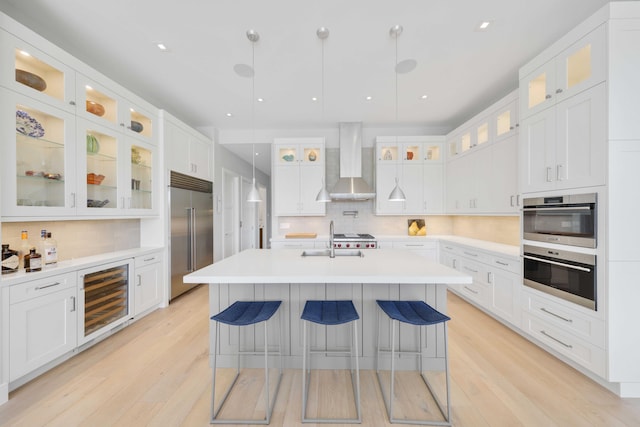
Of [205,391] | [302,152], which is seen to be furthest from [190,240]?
[205,391]

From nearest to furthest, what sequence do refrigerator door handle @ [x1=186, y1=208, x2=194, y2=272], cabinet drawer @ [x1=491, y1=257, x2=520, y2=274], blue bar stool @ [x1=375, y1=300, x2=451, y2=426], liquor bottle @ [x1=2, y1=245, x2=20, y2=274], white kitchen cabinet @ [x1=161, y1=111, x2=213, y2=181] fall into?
blue bar stool @ [x1=375, y1=300, x2=451, y2=426], liquor bottle @ [x1=2, y1=245, x2=20, y2=274], cabinet drawer @ [x1=491, y1=257, x2=520, y2=274], white kitchen cabinet @ [x1=161, y1=111, x2=213, y2=181], refrigerator door handle @ [x1=186, y1=208, x2=194, y2=272]

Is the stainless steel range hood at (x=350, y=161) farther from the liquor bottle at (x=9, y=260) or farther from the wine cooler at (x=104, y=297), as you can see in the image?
the liquor bottle at (x=9, y=260)

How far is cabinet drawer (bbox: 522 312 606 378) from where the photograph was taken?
6.02 feet

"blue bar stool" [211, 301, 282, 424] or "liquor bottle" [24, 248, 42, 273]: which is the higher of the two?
"liquor bottle" [24, 248, 42, 273]

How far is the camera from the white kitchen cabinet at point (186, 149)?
3.53m

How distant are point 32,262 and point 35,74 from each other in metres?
1.51

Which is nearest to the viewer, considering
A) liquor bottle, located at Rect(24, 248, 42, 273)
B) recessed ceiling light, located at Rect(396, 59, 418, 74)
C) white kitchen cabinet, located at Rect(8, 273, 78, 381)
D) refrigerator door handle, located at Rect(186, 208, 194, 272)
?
white kitchen cabinet, located at Rect(8, 273, 78, 381)

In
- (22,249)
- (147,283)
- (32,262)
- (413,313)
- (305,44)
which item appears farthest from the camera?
(147,283)

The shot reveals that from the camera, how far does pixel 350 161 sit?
4.63 metres

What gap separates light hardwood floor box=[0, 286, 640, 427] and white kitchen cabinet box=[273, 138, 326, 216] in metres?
2.63

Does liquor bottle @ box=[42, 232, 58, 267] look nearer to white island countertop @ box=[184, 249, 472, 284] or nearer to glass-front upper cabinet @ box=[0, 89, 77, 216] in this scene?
glass-front upper cabinet @ box=[0, 89, 77, 216]

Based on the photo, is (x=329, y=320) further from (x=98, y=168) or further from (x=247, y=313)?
(x=98, y=168)

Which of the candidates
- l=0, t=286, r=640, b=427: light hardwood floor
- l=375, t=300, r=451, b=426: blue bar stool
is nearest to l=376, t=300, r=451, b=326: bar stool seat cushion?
l=375, t=300, r=451, b=426: blue bar stool

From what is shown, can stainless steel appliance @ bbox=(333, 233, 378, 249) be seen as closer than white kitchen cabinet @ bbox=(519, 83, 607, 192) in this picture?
No
